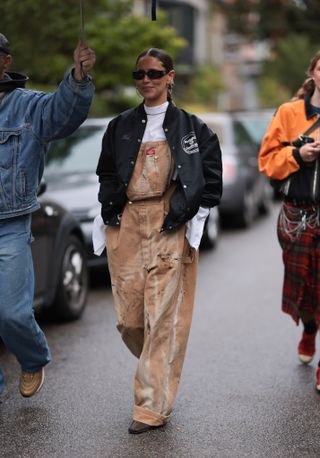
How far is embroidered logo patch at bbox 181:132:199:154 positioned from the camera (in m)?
4.69

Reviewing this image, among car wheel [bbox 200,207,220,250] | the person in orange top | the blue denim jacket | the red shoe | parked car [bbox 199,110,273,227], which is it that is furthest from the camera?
parked car [bbox 199,110,273,227]

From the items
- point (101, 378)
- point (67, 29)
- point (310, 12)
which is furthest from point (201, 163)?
point (310, 12)

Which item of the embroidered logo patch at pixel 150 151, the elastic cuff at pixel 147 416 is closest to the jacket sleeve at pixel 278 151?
the embroidered logo patch at pixel 150 151

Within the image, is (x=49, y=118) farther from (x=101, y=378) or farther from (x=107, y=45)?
(x=107, y=45)

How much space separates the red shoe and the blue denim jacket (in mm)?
2175

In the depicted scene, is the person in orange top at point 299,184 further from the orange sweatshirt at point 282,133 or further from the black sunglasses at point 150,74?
the black sunglasses at point 150,74

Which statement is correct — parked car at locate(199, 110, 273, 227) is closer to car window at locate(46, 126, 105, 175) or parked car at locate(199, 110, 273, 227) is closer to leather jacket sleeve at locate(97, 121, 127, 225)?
car window at locate(46, 126, 105, 175)

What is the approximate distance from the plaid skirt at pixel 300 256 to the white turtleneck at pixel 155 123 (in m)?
1.20

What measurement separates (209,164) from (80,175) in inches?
196

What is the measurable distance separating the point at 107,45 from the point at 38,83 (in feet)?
5.86

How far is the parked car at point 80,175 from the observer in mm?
8883

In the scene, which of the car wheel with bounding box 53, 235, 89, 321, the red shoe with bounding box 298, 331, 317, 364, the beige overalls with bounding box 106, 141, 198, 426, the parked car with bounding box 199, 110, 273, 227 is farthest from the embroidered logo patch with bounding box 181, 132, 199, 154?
the parked car with bounding box 199, 110, 273, 227

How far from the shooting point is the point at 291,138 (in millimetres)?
5613

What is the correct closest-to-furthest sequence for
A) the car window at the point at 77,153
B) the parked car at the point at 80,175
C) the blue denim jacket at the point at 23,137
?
the blue denim jacket at the point at 23,137
the parked car at the point at 80,175
the car window at the point at 77,153
